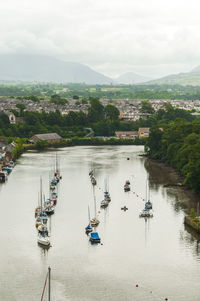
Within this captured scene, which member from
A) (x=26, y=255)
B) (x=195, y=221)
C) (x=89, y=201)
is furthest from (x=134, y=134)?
(x=26, y=255)

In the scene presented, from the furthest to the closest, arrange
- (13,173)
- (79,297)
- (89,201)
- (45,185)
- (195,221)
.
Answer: (13,173) → (45,185) → (89,201) → (195,221) → (79,297)

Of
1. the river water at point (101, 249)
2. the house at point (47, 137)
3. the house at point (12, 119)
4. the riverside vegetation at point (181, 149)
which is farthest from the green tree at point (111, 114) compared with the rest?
the river water at point (101, 249)

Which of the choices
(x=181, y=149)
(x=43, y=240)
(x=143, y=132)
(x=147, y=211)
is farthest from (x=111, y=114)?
(x=43, y=240)

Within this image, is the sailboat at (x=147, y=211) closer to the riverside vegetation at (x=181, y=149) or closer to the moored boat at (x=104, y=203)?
the moored boat at (x=104, y=203)

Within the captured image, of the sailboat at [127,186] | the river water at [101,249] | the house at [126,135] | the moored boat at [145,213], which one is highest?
the house at [126,135]

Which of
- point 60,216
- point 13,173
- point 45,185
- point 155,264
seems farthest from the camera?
point 13,173

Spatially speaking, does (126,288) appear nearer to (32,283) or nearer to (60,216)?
(32,283)

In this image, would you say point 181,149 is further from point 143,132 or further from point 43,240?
point 143,132
